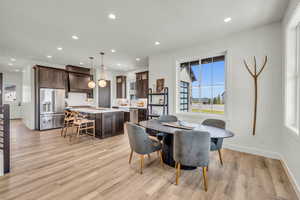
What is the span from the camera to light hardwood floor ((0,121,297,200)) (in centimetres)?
180

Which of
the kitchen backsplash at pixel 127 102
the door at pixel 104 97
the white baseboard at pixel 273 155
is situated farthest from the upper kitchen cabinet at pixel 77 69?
the white baseboard at pixel 273 155

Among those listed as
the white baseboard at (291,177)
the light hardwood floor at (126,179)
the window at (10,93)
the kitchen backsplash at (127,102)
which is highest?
the window at (10,93)

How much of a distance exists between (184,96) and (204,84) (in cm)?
74

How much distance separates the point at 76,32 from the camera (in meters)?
3.23

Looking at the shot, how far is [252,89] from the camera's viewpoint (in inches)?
124

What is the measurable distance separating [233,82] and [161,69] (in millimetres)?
2264

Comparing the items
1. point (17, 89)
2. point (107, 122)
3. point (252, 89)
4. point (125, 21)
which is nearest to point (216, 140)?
point (252, 89)

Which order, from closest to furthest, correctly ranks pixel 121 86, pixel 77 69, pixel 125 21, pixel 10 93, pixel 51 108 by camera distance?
pixel 125 21
pixel 51 108
pixel 77 69
pixel 121 86
pixel 10 93

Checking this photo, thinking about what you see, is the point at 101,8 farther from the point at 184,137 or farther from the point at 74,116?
the point at 74,116

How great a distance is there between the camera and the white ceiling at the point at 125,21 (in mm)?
2289

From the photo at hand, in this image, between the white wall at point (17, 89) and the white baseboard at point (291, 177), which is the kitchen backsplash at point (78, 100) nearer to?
the white wall at point (17, 89)

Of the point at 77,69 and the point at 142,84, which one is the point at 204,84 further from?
the point at 77,69

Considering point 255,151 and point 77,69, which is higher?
point 77,69

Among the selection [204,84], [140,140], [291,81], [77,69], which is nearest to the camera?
[140,140]
